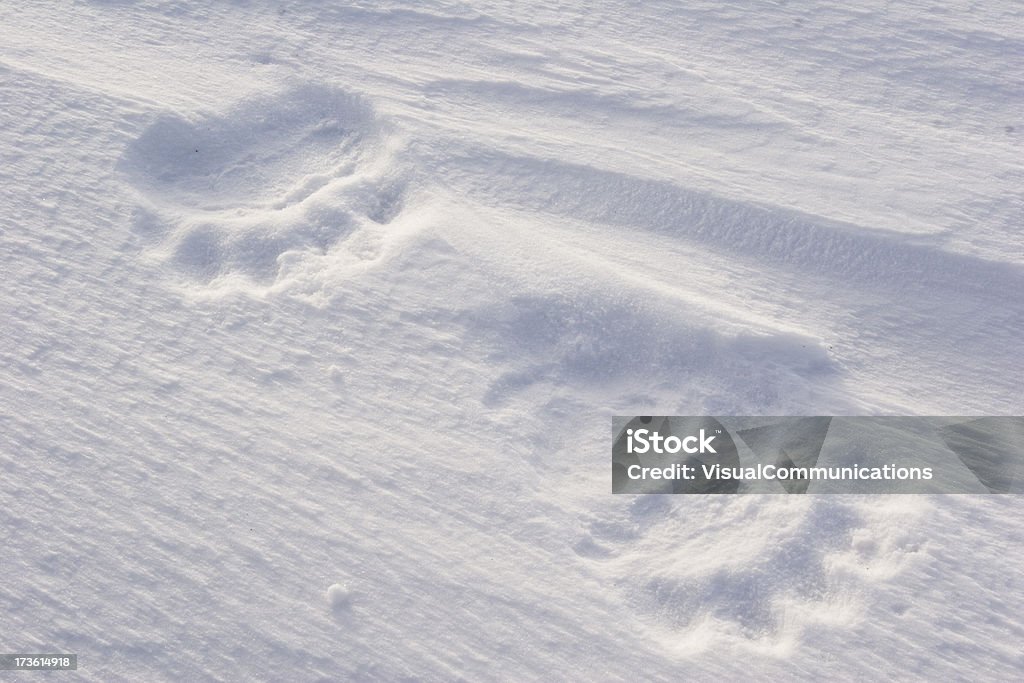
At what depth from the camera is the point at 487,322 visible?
190 cm

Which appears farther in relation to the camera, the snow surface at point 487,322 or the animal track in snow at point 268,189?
the animal track in snow at point 268,189

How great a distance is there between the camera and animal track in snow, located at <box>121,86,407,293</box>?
6.61ft

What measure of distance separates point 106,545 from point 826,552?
4.32 feet

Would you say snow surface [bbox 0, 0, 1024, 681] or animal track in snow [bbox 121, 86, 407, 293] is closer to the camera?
snow surface [bbox 0, 0, 1024, 681]

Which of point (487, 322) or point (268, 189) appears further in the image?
point (268, 189)

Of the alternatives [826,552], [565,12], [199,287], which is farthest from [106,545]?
[565,12]

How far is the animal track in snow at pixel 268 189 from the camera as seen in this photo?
2016 mm

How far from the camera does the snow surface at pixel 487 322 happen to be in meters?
1.56

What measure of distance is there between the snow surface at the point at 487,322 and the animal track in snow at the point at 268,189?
0.4 inches

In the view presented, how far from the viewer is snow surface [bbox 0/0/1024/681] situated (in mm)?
1559

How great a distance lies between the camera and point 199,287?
198 centimetres

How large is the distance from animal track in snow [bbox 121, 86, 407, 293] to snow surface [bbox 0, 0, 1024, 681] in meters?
0.01

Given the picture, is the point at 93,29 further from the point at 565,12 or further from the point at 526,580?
the point at 526,580

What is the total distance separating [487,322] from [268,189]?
27.2 inches
